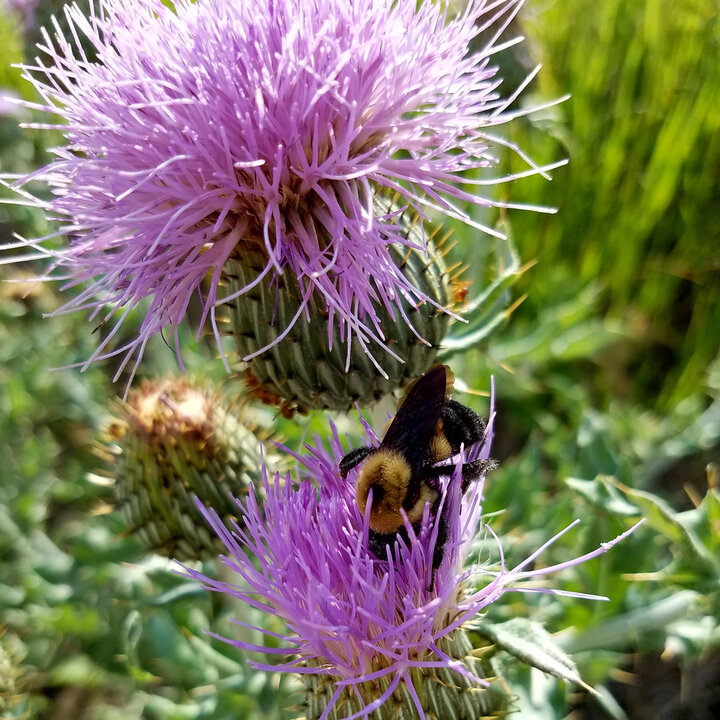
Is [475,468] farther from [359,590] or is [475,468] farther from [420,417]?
[359,590]

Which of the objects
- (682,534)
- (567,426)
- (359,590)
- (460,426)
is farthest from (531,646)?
(567,426)

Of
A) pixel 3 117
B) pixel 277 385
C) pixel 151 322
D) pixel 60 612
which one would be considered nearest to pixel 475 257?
pixel 277 385

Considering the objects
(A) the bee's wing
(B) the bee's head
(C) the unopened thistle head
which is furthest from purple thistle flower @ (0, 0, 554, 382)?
(C) the unopened thistle head

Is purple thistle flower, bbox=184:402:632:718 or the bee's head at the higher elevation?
the bee's head

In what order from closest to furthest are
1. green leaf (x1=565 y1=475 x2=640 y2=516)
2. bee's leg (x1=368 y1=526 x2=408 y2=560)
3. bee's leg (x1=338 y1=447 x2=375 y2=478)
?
bee's leg (x1=368 y1=526 x2=408 y2=560)
bee's leg (x1=338 y1=447 x2=375 y2=478)
green leaf (x1=565 y1=475 x2=640 y2=516)

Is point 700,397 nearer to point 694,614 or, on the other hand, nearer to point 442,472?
point 694,614

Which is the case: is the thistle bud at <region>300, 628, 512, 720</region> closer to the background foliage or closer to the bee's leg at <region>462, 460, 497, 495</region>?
the bee's leg at <region>462, 460, 497, 495</region>
